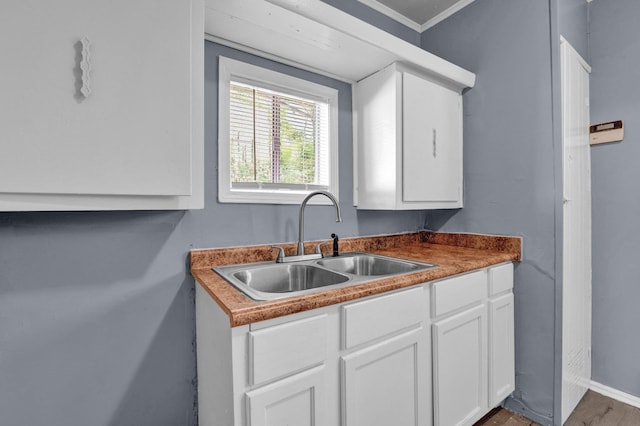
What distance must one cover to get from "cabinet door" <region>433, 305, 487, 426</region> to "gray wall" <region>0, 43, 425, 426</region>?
104 centimetres

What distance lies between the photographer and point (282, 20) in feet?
4.27

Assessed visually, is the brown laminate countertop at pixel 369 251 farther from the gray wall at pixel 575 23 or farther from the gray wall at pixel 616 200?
the gray wall at pixel 575 23

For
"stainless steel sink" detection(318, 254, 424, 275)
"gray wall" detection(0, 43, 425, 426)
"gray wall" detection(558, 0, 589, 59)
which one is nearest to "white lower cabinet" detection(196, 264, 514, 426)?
"gray wall" detection(0, 43, 425, 426)

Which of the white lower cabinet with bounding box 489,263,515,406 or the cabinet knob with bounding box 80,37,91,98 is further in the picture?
the white lower cabinet with bounding box 489,263,515,406

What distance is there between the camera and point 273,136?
1.69 metres

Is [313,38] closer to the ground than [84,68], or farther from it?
farther from it

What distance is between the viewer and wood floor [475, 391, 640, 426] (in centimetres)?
166

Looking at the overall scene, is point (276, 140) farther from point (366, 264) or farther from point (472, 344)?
point (472, 344)

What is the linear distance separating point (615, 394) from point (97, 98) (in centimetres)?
301

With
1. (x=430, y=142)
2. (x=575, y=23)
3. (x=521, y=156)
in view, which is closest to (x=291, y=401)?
(x=430, y=142)

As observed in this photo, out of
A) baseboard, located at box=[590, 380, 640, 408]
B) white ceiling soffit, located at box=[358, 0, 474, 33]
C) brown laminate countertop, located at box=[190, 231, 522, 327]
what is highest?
white ceiling soffit, located at box=[358, 0, 474, 33]

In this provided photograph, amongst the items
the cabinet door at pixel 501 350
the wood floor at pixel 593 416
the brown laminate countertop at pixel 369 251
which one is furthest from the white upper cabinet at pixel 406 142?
the wood floor at pixel 593 416

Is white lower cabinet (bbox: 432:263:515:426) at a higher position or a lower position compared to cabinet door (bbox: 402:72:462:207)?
lower

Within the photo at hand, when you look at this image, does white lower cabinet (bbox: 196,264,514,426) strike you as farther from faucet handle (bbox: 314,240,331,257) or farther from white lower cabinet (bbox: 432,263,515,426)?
faucet handle (bbox: 314,240,331,257)
